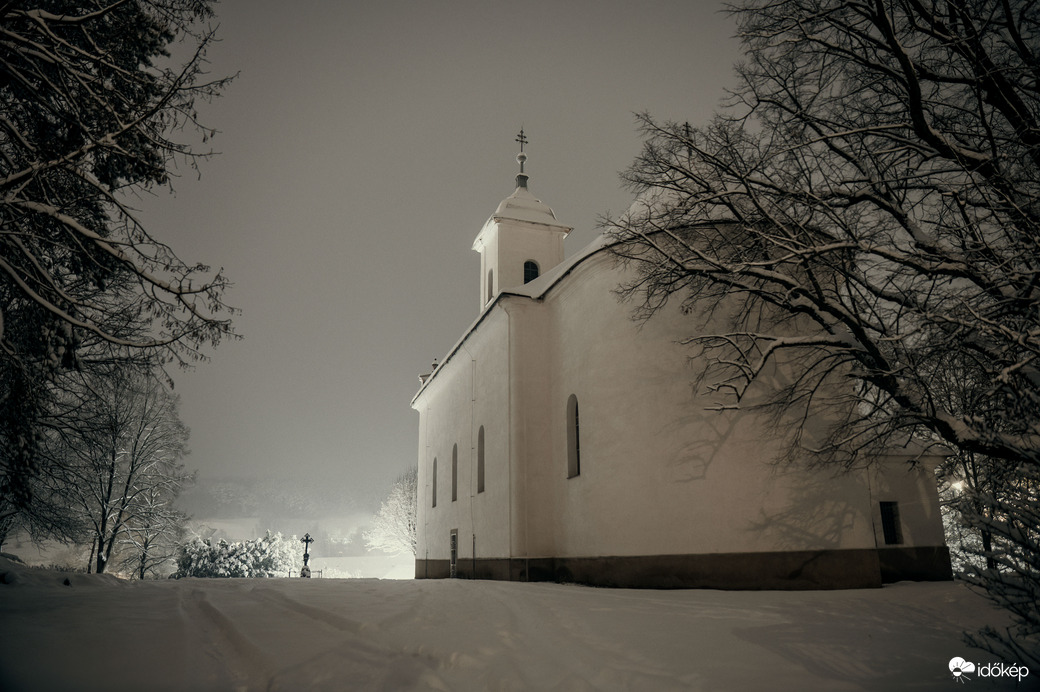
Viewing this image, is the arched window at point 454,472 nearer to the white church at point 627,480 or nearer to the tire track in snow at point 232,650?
the white church at point 627,480

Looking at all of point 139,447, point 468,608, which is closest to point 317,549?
point 139,447

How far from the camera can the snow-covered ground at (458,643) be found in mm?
4922

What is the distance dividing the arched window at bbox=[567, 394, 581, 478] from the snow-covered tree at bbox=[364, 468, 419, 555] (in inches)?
1261

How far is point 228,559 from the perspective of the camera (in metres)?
36.1

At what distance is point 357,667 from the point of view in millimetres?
5250

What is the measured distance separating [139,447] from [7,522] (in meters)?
7.20

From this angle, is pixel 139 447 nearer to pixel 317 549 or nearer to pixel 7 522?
pixel 7 522

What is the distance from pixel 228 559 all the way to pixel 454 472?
19.9 meters

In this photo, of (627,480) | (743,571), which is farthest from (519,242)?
(743,571)

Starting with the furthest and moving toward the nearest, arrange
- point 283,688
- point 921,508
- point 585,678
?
point 921,508 < point 585,678 < point 283,688

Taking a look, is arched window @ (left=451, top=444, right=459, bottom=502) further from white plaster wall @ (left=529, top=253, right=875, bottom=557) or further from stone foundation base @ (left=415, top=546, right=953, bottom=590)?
stone foundation base @ (left=415, top=546, right=953, bottom=590)

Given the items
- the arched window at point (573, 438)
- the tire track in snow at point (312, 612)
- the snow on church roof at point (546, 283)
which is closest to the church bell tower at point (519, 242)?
the snow on church roof at point (546, 283)

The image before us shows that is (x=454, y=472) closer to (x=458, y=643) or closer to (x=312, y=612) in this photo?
(x=312, y=612)

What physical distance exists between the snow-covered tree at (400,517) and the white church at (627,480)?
2666 centimetres
